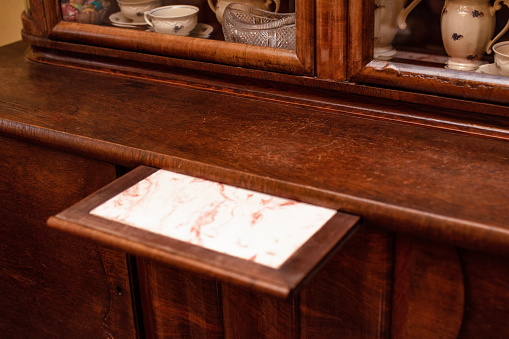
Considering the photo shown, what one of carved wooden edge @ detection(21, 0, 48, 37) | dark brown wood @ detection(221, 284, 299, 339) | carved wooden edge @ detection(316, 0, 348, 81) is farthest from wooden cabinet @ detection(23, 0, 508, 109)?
dark brown wood @ detection(221, 284, 299, 339)

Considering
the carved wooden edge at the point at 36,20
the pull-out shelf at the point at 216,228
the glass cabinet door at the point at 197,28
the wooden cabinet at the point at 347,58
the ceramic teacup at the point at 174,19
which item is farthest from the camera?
the carved wooden edge at the point at 36,20

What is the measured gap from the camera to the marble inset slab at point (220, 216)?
63cm

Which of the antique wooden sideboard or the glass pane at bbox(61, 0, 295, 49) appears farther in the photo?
the glass pane at bbox(61, 0, 295, 49)

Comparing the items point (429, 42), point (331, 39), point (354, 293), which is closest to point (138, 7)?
point (331, 39)

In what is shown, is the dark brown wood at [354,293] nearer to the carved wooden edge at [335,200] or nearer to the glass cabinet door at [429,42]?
the carved wooden edge at [335,200]

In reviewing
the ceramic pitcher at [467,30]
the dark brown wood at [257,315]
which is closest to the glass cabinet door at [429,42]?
the ceramic pitcher at [467,30]

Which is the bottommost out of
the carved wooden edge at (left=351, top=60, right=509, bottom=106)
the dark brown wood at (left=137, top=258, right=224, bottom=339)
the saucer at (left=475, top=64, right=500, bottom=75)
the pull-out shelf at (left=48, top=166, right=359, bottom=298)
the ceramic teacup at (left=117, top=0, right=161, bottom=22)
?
the dark brown wood at (left=137, top=258, right=224, bottom=339)

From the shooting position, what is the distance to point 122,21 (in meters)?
1.08

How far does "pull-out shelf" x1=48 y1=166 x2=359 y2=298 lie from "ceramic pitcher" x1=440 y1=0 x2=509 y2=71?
0.31m

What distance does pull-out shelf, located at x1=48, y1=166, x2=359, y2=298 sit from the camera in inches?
23.3

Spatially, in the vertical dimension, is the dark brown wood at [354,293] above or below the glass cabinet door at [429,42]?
below

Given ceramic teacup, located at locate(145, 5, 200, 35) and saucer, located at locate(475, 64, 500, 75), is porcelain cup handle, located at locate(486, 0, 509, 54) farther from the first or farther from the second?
ceramic teacup, located at locate(145, 5, 200, 35)

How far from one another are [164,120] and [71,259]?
29 cm

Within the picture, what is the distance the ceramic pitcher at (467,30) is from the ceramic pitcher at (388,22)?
52mm
